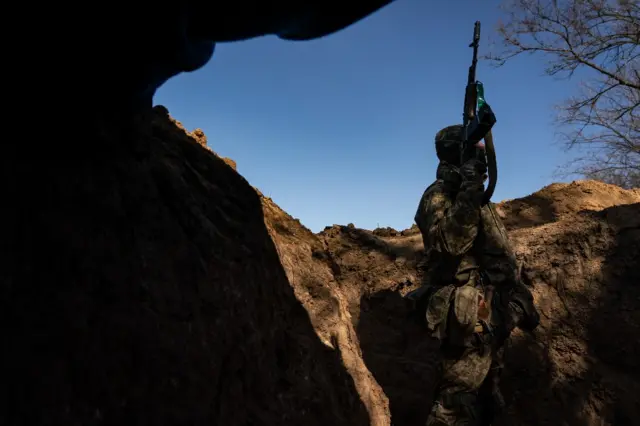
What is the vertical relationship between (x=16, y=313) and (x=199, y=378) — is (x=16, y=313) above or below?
above

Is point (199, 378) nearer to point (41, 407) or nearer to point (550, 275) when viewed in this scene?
point (41, 407)

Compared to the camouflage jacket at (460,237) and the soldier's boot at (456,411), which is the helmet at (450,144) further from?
the soldier's boot at (456,411)

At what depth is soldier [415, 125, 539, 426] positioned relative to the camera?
162 inches

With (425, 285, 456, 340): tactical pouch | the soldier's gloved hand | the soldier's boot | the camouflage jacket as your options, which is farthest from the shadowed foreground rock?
the soldier's gloved hand

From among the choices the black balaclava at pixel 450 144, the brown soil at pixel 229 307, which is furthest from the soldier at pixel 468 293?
the brown soil at pixel 229 307

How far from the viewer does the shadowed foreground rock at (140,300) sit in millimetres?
1691

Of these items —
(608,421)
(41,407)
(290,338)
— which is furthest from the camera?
(608,421)

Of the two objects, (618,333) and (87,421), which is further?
(618,333)

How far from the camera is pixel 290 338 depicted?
4020 millimetres

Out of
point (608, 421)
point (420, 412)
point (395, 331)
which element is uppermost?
point (395, 331)

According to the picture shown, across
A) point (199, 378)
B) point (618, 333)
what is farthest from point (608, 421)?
point (199, 378)

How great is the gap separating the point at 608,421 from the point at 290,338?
3837 mm

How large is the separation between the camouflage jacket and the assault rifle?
0.18 metres

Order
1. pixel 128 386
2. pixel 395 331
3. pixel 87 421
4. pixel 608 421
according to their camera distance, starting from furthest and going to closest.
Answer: pixel 395 331
pixel 608 421
pixel 128 386
pixel 87 421
